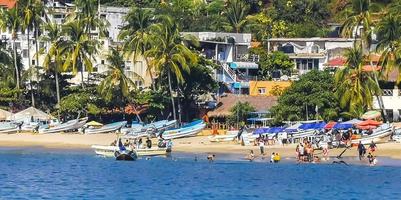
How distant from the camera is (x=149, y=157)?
84.2 m

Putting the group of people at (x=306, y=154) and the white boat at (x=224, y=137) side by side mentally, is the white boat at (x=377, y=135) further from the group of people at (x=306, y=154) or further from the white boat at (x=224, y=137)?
the white boat at (x=224, y=137)

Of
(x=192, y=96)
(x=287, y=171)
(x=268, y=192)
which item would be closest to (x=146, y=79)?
(x=192, y=96)

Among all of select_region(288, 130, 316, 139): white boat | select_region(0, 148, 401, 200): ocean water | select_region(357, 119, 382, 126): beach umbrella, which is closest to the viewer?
select_region(0, 148, 401, 200): ocean water

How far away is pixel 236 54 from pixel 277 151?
4621cm

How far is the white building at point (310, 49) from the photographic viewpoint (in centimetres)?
12575

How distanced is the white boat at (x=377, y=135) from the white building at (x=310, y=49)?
1450 inches

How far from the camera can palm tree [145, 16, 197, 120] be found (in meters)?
105

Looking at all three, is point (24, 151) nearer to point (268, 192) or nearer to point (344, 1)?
point (268, 192)

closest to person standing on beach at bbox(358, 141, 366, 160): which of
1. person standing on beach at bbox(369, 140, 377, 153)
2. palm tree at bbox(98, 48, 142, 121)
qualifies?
person standing on beach at bbox(369, 140, 377, 153)

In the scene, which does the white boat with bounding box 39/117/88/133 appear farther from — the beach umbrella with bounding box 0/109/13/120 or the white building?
the white building

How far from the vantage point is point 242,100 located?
10819 centimetres

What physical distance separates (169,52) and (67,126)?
11869 millimetres

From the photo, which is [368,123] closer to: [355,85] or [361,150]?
[355,85]

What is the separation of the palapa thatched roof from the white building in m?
16.9
